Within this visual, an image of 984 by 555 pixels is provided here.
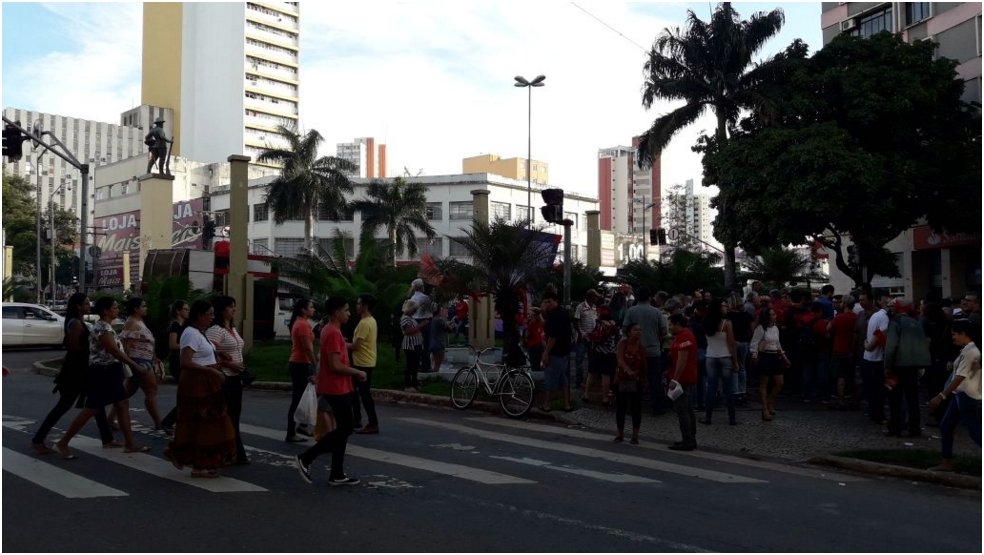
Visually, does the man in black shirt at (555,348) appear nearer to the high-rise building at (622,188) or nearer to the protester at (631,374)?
the protester at (631,374)

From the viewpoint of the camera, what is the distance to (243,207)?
21.8m

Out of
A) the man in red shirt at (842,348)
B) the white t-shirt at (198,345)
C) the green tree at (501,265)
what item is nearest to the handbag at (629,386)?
the man in red shirt at (842,348)

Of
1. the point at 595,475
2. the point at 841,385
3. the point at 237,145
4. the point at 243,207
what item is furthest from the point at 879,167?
the point at 237,145

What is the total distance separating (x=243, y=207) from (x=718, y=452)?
1472 centimetres

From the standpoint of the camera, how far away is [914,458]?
378 inches

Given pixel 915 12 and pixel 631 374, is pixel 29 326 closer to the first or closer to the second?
pixel 631 374

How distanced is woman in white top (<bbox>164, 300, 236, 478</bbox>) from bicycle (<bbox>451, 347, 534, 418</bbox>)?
5.73m

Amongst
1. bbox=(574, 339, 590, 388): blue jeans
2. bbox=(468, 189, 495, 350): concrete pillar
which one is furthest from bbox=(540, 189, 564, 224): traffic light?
bbox=(468, 189, 495, 350): concrete pillar

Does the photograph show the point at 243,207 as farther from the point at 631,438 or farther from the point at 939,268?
the point at 939,268

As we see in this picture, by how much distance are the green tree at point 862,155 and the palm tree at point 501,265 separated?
46.3 feet

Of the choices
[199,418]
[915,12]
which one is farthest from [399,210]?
[199,418]

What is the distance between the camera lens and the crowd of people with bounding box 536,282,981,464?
10.6 m

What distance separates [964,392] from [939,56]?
2957cm

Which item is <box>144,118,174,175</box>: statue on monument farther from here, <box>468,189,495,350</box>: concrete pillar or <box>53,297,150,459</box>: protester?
<box>53,297,150,459</box>: protester
